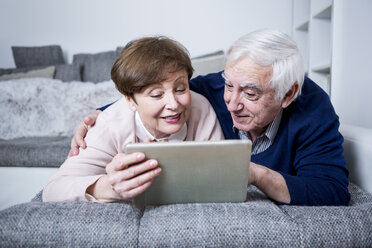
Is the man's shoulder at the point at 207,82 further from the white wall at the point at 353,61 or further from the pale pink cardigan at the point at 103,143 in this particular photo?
the white wall at the point at 353,61

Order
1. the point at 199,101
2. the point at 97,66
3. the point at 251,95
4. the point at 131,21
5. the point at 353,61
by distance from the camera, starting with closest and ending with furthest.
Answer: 1. the point at 251,95
2. the point at 199,101
3. the point at 353,61
4. the point at 97,66
5. the point at 131,21

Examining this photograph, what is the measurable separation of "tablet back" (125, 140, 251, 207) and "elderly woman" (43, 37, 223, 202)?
0.15 meters

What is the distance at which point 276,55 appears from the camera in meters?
1.09

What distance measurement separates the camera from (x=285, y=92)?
113cm

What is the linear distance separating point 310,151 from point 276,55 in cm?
36

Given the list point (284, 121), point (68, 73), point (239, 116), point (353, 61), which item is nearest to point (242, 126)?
point (239, 116)

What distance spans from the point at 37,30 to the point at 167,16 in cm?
146

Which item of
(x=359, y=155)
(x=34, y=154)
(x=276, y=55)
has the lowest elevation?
(x=34, y=154)

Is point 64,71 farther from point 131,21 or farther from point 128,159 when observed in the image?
point 128,159

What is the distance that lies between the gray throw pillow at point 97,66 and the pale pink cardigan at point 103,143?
6.02 feet

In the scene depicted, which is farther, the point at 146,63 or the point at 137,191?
the point at 146,63

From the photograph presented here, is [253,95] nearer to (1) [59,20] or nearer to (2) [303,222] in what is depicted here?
(2) [303,222]

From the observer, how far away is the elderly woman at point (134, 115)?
97 cm

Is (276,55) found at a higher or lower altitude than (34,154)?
higher
